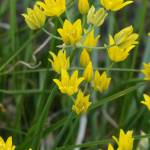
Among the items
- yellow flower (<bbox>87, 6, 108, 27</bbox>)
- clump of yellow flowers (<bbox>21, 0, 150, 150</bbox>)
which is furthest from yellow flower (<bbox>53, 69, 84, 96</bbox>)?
yellow flower (<bbox>87, 6, 108, 27</bbox>)

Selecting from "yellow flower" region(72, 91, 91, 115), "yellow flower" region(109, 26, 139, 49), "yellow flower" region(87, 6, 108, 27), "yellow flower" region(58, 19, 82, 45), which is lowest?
"yellow flower" region(72, 91, 91, 115)

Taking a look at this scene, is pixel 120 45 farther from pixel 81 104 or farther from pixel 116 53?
pixel 81 104

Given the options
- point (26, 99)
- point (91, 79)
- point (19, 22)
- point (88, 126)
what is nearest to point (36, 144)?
point (91, 79)

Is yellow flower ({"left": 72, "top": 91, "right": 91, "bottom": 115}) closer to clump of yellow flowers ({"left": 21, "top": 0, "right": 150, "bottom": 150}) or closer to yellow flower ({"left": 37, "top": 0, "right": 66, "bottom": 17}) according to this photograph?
clump of yellow flowers ({"left": 21, "top": 0, "right": 150, "bottom": 150})

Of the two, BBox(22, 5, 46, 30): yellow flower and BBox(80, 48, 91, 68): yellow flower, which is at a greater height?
BBox(22, 5, 46, 30): yellow flower

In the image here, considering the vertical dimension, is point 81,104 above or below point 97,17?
below

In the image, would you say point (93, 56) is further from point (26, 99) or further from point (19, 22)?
point (19, 22)

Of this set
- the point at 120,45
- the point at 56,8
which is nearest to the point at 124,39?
the point at 120,45

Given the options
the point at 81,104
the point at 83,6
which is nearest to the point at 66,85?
the point at 81,104

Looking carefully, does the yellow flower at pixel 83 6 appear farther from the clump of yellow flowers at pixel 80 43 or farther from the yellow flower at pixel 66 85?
the yellow flower at pixel 66 85
